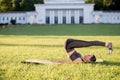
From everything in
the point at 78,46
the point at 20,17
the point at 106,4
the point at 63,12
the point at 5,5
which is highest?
the point at 78,46

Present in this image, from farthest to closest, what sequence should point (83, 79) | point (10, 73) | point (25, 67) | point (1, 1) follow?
point (1, 1) → point (25, 67) → point (10, 73) → point (83, 79)

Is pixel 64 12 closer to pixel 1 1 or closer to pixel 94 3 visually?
pixel 94 3

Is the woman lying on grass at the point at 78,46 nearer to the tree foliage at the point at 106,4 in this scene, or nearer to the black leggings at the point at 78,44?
the black leggings at the point at 78,44

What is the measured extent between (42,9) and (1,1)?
1185 cm

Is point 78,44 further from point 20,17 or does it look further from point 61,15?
point 61,15

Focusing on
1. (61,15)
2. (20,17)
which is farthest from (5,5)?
(61,15)

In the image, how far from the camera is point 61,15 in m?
92.6

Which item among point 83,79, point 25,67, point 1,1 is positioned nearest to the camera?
point 83,79

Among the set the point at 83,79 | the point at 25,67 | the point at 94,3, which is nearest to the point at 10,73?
the point at 25,67

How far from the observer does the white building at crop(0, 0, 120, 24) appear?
3553 inches

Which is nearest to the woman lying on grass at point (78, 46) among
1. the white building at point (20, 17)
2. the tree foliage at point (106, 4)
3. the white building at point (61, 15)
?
the tree foliage at point (106, 4)

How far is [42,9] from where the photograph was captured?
92.4 metres

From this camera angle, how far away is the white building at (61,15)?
90.2 metres

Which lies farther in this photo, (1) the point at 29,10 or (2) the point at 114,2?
(1) the point at 29,10
